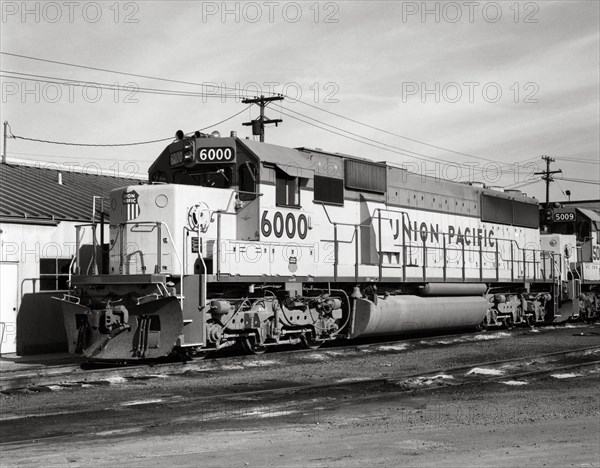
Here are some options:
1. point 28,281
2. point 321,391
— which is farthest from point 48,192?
point 321,391

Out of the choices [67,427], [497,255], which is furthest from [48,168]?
[67,427]

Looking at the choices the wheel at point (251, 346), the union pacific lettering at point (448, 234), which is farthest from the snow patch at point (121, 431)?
the union pacific lettering at point (448, 234)

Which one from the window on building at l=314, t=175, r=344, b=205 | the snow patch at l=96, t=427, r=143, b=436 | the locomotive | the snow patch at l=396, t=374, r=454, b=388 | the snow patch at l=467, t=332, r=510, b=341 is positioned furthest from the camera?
the snow patch at l=467, t=332, r=510, b=341

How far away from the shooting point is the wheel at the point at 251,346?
44.7 feet

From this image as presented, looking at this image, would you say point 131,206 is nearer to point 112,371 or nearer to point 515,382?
point 112,371

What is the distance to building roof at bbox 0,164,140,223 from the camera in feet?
53.2

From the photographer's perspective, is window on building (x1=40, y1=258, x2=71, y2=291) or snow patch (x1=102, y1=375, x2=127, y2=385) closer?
snow patch (x1=102, y1=375, x2=127, y2=385)

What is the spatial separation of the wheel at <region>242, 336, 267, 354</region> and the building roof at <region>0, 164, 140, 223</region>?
17.6ft

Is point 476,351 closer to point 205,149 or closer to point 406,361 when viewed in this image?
point 406,361

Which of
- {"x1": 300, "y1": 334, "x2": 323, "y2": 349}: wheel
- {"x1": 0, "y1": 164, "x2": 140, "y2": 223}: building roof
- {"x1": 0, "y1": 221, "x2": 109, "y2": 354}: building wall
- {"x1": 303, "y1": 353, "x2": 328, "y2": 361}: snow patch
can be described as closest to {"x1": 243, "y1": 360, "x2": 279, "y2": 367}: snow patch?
{"x1": 303, "y1": 353, "x2": 328, "y2": 361}: snow patch

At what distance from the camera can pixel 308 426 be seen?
25.2ft

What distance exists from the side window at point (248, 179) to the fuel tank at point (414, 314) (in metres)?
3.74

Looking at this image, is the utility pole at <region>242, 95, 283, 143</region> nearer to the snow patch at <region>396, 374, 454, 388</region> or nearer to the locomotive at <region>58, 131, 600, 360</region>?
the locomotive at <region>58, 131, 600, 360</region>

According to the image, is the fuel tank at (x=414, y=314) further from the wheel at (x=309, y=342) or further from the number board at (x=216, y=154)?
the number board at (x=216, y=154)
